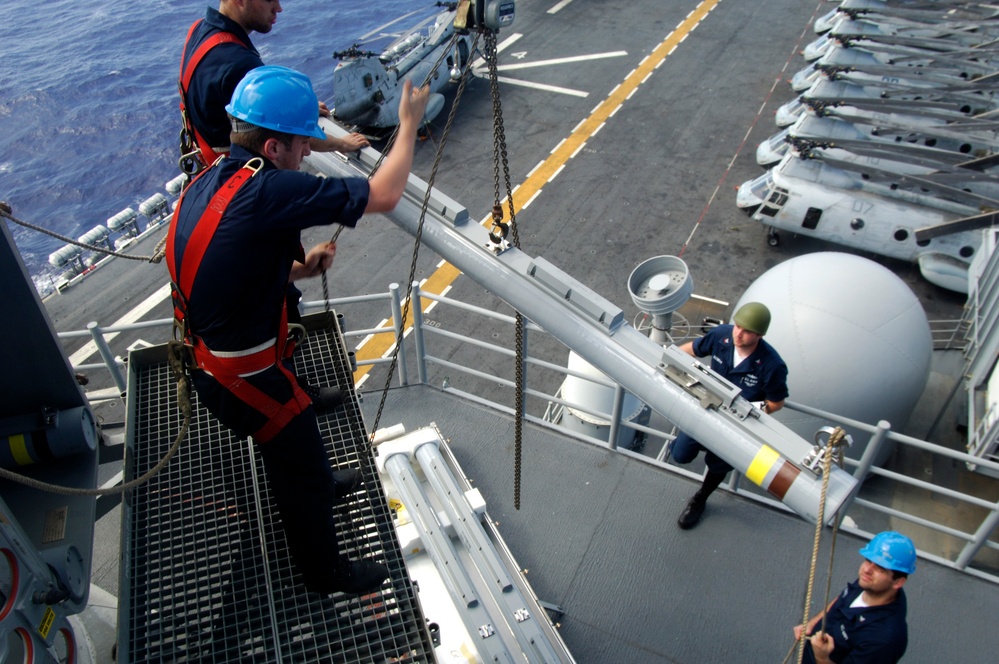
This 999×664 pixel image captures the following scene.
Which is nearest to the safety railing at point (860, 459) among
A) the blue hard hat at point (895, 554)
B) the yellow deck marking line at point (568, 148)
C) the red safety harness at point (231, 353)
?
the blue hard hat at point (895, 554)

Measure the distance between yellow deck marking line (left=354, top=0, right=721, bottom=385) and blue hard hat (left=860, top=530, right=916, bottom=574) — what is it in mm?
11342

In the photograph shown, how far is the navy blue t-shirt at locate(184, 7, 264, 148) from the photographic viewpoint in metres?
4.12

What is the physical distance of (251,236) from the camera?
315 centimetres

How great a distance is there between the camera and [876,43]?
23562 mm

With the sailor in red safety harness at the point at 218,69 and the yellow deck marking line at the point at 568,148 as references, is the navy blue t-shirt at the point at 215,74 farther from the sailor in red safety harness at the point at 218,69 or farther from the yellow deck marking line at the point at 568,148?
the yellow deck marking line at the point at 568,148

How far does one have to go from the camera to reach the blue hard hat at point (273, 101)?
10.4 feet

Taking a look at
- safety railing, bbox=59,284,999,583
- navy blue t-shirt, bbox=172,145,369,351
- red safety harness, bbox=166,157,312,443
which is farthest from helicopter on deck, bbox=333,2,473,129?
navy blue t-shirt, bbox=172,145,369,351

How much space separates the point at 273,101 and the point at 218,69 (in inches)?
49.2

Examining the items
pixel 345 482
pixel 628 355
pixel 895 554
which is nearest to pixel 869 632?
pixel 895 554

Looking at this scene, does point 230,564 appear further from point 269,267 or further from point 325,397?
point 269,267

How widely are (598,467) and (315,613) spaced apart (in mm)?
3631

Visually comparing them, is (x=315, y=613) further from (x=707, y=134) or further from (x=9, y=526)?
(x=707, y=134)

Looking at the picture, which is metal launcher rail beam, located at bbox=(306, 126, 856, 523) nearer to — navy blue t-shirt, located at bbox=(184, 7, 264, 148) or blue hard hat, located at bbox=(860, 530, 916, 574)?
navy blue t-shirt, located at bbox=(184, 7, 264, 148)

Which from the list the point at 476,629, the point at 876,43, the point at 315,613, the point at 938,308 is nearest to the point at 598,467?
the point at 476,629
